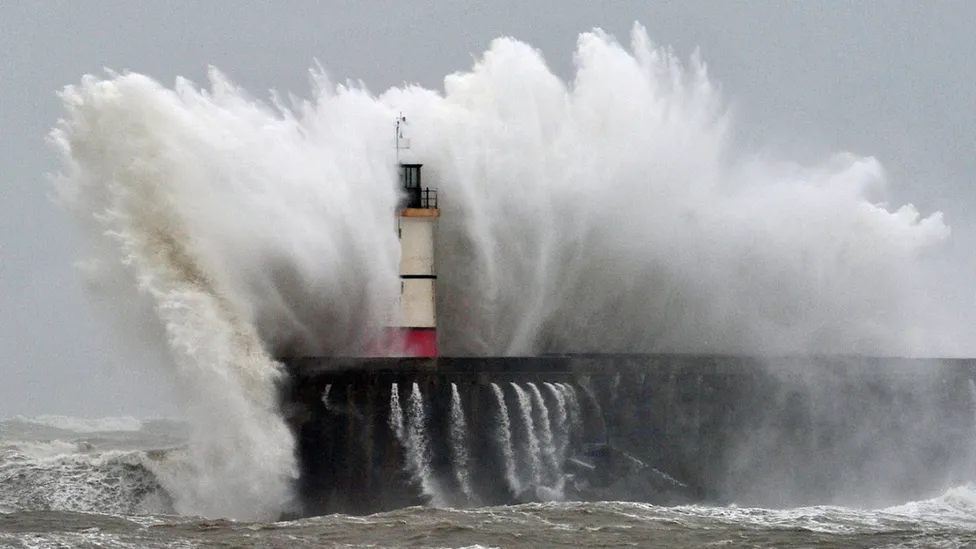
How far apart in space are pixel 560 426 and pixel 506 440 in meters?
1.42

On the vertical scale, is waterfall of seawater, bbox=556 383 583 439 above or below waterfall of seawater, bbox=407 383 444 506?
above

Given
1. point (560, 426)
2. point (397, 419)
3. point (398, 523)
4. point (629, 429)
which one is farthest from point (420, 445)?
point (629, 429)

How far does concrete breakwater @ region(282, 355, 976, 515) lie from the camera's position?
1155 inches

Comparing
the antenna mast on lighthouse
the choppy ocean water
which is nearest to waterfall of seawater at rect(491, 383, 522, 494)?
the choppy ocean water

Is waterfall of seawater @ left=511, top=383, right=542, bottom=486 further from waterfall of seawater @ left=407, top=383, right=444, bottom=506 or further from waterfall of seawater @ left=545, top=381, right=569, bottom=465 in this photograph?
waterfall of seawater @ left=407, top=383, right=444, bottom=506

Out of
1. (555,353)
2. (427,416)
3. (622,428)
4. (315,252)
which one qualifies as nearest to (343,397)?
(427,416)

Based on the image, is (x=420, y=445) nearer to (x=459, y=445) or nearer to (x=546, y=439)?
(x=459, y=445)

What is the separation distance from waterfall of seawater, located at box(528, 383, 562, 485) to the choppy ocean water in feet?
5.32

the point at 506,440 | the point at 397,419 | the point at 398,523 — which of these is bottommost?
the point at 398,523

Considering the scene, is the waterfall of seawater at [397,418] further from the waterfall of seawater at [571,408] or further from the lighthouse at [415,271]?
the lighthouse at [415,271]

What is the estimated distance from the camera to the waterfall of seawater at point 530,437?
100 feet

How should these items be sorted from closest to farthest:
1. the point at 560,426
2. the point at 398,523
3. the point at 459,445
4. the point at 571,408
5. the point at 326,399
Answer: the point at 398,523, the point at 326,399, the point at 459,445, the point at 560,426, the point at 571,408

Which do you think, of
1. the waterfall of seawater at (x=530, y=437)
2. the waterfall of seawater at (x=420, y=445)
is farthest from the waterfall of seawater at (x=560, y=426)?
the waterfall of seawater at (x=420, y=445)

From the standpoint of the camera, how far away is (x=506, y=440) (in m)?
30.5
